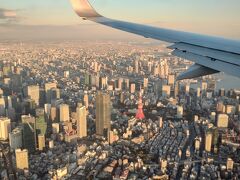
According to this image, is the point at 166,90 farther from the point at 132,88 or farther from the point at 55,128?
the point at 55,128

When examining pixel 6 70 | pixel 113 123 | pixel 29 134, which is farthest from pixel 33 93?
pixel 29 134

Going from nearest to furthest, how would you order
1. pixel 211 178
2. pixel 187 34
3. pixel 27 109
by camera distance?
pixel 187 34
pixel 211 178
pixel 27 109

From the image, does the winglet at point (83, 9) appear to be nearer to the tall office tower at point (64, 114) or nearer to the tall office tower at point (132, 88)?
the tall office tower at point (64, 114)

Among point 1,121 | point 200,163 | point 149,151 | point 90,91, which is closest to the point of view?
point 200,163

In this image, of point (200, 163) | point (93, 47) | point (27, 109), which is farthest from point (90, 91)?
point (93, 47)

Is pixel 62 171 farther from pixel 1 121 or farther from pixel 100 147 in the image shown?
pixel 1 121

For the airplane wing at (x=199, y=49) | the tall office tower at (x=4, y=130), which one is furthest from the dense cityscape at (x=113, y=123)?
the airplane wing at (x=199, y=49)

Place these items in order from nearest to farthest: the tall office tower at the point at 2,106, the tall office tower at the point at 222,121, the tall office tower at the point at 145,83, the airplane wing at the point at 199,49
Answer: the airplane wing at the point at 199,49, the tall office tower at the point at 222,121, the tall office tower at the point at 2,106, the tall office tower at the point at 145,83
